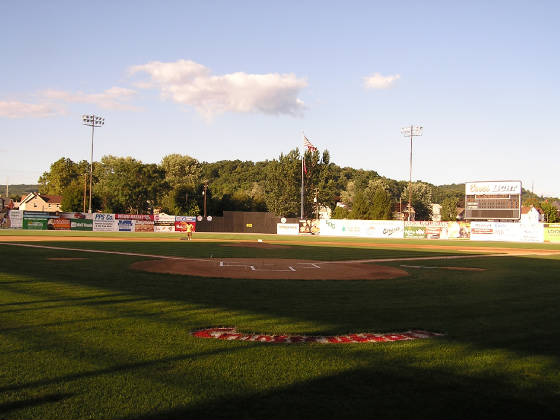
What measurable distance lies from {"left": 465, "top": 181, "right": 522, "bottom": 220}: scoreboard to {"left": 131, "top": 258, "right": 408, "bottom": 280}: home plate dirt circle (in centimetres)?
4043

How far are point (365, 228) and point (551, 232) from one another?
20.5 metres

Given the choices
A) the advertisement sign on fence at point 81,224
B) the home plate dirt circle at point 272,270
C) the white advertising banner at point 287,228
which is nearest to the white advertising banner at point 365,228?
the white advertising banner at point 287,228

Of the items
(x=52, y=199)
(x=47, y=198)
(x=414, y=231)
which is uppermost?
(x=47, y=198)

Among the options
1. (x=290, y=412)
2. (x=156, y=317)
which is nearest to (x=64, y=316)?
(x=156, y=317)

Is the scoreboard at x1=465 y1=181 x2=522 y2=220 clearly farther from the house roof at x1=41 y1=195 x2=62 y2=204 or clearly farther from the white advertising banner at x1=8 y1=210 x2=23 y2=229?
the house roof at x1=41 y1=195 x2=62 y2=204

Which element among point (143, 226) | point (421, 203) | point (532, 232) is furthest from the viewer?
point (421, 203)

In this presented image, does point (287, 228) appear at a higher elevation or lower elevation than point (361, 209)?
lower

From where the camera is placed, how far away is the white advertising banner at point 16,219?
5394 cm

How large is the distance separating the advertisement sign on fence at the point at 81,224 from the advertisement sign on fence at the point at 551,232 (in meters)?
51.8

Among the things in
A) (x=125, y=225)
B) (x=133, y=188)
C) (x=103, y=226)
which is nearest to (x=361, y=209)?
(x=125, y=225)

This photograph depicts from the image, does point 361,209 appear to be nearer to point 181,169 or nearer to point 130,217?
point 130,217

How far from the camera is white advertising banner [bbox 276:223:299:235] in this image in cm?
6738

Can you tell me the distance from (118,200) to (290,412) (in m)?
82.6

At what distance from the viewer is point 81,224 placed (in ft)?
186
